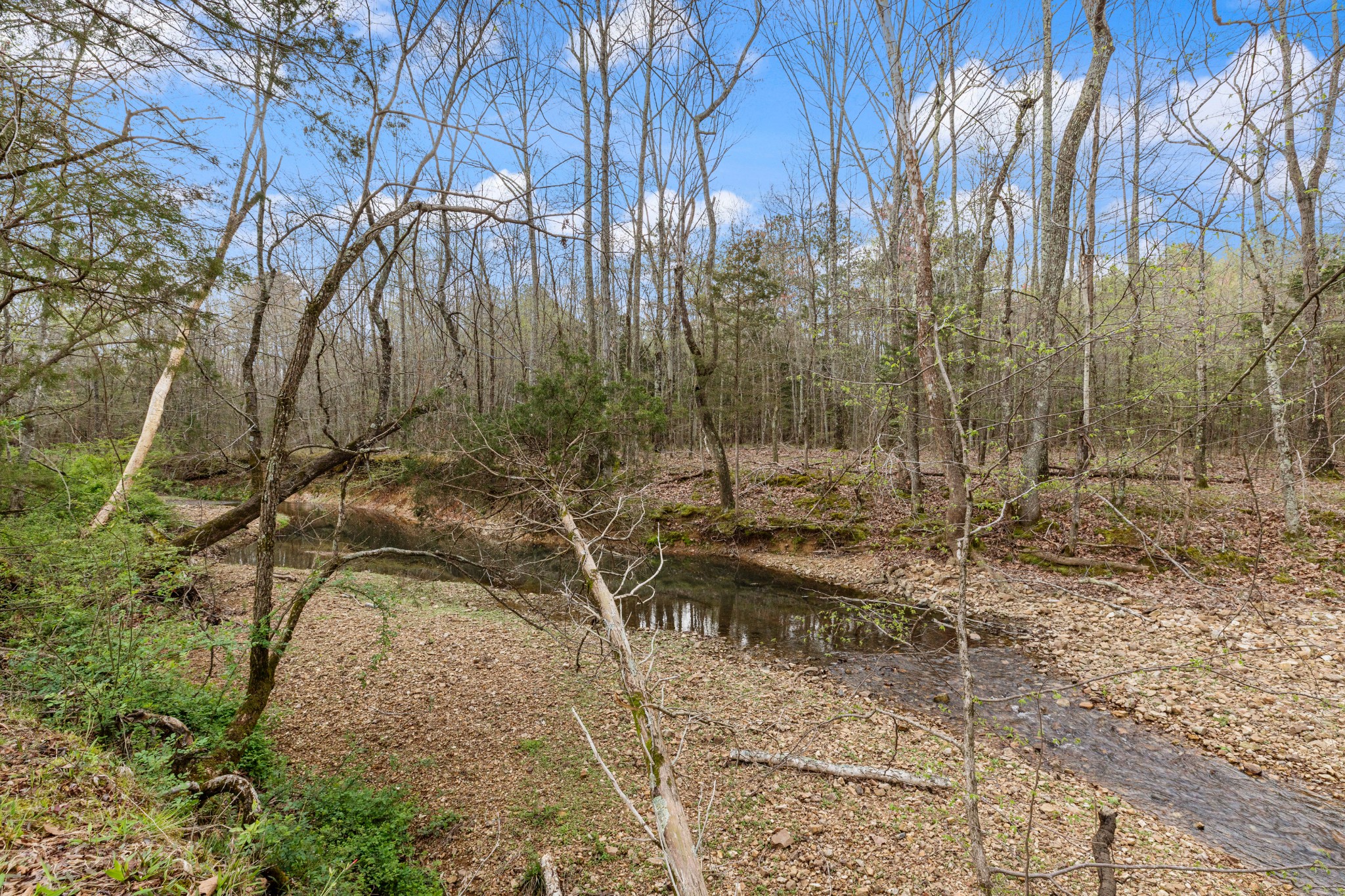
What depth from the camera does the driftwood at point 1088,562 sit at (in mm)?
9633

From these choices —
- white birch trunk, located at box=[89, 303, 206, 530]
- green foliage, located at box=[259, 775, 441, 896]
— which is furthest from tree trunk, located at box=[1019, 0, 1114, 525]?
white birch trunk, located at box=[89, 303, 206, 530]

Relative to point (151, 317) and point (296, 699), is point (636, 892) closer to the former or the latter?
point (296, 699)

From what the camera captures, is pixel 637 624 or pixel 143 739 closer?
pixel 143 739

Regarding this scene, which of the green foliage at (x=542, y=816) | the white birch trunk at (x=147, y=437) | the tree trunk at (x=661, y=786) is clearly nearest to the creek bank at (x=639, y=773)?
the green foliage at (x=542, y=816)

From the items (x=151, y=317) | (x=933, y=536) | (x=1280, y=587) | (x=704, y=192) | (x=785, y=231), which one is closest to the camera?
(x=151, y=317)

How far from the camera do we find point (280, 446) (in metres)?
4.02

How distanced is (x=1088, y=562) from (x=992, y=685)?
16.2 ft

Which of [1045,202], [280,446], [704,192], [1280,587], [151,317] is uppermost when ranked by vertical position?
[704,192]

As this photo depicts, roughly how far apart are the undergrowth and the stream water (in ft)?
4.04

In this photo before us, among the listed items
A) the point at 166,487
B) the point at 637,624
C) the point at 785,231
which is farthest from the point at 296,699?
the point at 785,231

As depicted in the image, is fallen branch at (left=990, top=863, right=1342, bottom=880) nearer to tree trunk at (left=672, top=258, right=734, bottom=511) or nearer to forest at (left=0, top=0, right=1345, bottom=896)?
forest at (left=0, top=0, right=1345, bottom=896)

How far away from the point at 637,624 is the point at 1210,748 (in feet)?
24.0

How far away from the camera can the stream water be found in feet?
14.0

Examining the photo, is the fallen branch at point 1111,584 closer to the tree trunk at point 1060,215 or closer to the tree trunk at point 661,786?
the tree trunk at point 1060,215
